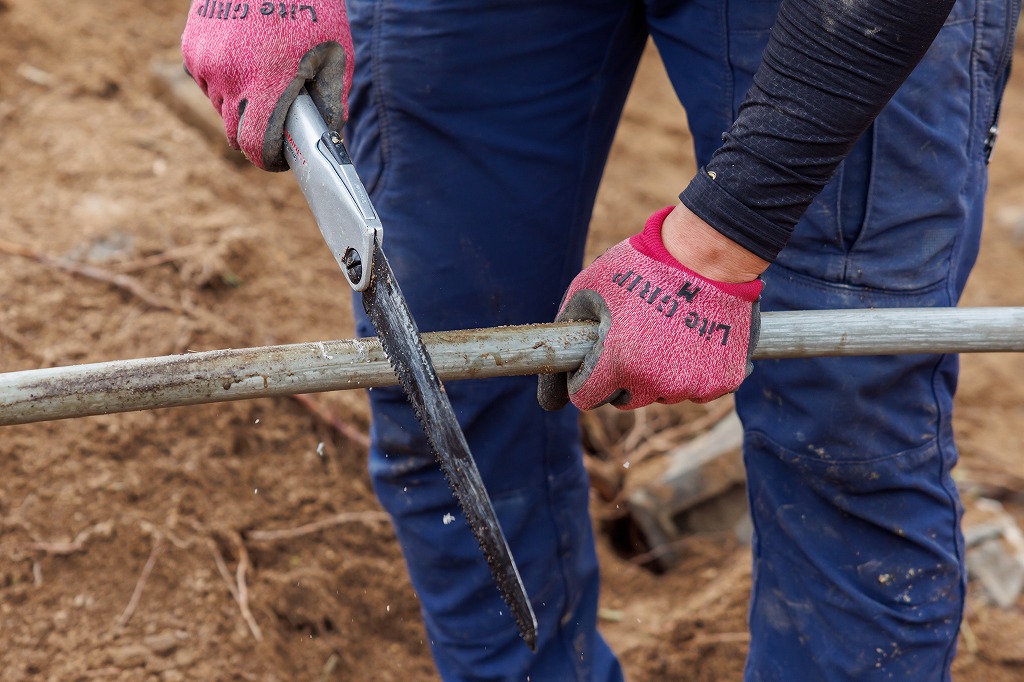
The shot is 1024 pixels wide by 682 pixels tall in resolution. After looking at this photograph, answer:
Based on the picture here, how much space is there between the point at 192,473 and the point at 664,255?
144 cm

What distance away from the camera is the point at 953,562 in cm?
153

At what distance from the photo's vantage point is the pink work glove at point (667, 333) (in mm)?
1302

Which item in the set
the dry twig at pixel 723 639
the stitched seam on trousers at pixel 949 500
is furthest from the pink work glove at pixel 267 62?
the dry twig at pixel 723 639

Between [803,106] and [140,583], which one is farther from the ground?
[803,106]

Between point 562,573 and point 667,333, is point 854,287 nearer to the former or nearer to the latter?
point 667,333

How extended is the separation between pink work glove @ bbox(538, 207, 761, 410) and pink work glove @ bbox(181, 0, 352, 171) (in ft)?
1.58

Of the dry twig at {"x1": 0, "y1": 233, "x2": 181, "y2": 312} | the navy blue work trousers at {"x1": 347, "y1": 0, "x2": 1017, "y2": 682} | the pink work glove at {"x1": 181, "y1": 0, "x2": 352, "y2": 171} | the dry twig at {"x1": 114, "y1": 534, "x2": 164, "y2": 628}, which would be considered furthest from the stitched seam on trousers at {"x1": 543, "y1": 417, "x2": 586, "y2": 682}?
the dry twig at {"x1": 0, "y1": 233, "x2": 181, "y2": 312}

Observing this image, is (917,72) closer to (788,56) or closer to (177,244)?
(788,56)

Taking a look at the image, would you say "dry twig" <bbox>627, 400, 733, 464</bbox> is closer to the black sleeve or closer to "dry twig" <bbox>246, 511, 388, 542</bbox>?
"dry twig" <bbox>246, 511, 388, 542</bbox>

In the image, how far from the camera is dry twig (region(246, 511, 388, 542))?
2.30 metres

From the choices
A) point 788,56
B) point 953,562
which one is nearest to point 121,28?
point 788,56

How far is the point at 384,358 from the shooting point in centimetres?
130

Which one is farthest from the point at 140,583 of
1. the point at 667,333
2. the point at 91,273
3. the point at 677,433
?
the point at 677,433

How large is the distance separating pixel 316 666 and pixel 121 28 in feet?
9.37
